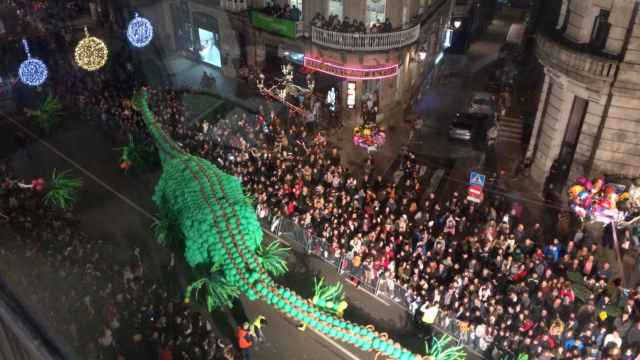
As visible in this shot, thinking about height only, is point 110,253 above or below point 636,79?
below

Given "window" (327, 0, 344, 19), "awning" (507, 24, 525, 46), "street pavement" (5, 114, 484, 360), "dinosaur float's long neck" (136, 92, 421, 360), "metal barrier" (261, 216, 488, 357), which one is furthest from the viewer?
"awning" (507, 24, 525, 46)

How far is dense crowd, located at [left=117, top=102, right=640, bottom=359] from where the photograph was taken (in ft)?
70.6

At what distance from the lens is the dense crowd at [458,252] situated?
21.5 m

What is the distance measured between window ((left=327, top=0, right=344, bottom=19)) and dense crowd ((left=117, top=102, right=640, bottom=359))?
812 cm

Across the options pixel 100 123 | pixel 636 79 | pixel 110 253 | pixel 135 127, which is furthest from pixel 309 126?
pixel 636 79

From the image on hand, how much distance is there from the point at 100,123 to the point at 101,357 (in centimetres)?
1968

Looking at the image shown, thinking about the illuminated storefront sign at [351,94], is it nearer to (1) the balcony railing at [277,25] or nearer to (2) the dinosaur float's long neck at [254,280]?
(1) the balcony railing at [277,25]

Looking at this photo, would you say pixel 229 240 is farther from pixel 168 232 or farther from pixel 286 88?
pixel 286 88

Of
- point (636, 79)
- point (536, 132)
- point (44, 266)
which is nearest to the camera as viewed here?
point (44, 266)

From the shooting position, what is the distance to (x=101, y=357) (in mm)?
19500

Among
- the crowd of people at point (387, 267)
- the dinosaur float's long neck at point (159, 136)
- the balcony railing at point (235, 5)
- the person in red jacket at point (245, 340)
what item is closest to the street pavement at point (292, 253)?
the person in red jacket at point (245, 340)

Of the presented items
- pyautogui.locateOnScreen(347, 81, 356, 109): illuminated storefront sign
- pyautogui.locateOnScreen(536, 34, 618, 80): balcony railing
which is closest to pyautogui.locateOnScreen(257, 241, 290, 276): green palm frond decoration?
pyautogui.locateOnScreen(536, 34, 618, 80): balcony railing

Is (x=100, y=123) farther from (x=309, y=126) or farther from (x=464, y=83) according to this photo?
(x=464, y=83)

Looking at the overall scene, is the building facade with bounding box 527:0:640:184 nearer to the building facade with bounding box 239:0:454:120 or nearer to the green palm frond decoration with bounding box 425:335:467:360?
the building facade with bounding box 239:0:454:120
